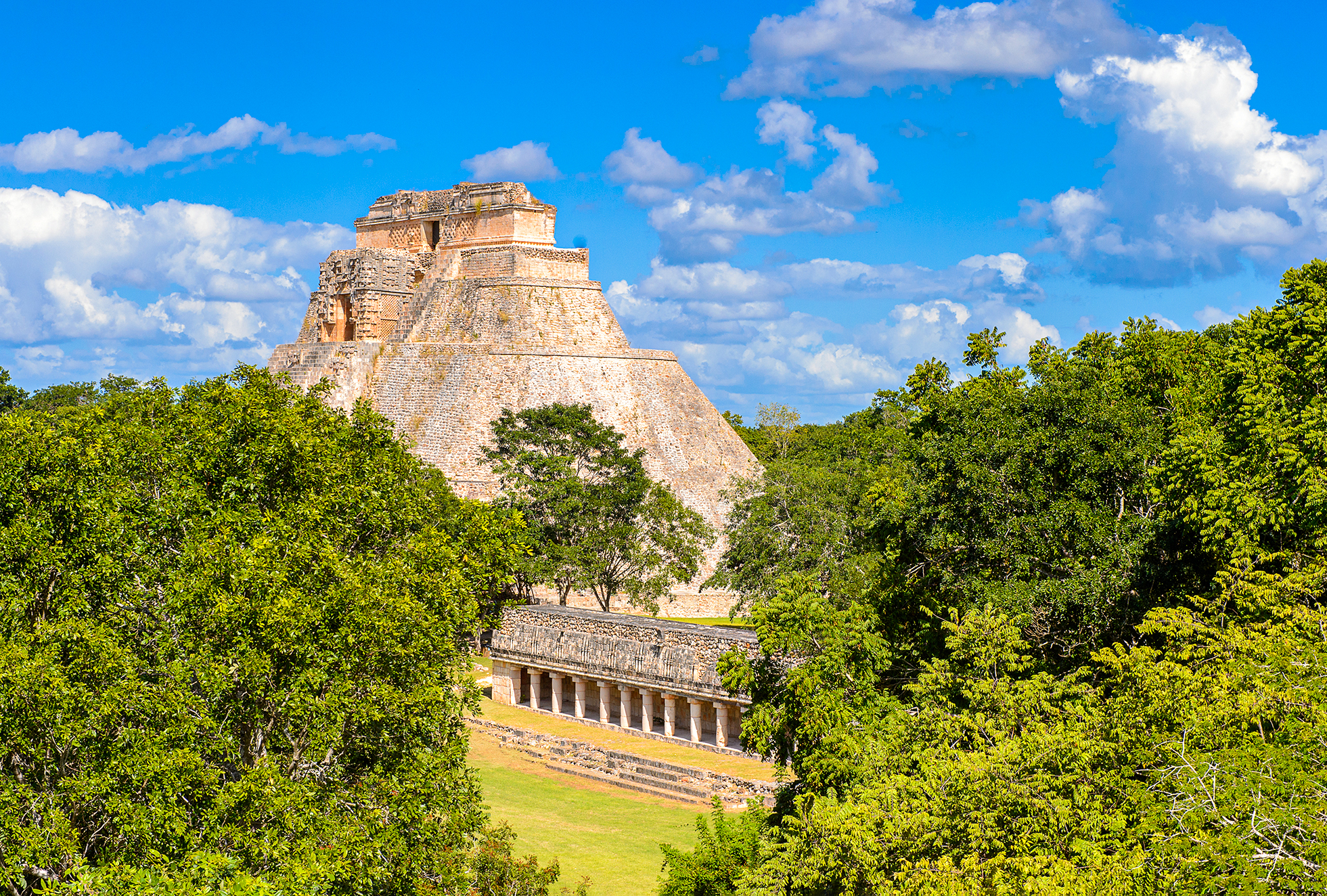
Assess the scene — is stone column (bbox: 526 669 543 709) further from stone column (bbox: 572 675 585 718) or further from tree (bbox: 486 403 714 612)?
tree (bbox: 486 403 714 612)

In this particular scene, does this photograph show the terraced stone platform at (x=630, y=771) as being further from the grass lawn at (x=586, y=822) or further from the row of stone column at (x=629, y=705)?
the row of stone column at (x=629, y=705)

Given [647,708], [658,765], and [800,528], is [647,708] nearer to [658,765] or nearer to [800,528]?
[658,765]

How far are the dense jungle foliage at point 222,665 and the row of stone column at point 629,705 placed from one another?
36.2ft

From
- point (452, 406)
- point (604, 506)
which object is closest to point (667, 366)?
point (452, 406)

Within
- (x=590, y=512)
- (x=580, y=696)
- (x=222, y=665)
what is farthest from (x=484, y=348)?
(x=222, y=665)

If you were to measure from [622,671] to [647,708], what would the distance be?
0.91 meters

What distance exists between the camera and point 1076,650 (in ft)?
57.3

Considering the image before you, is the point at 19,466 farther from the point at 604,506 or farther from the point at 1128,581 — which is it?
the point at 604,506

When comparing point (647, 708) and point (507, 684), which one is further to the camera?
point (507, 684)

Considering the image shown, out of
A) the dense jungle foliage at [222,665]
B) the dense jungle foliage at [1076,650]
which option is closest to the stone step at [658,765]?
the dense jungle foliage at [1076,650]

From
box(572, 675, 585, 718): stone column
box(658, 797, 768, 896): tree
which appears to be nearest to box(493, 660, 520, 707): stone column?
box(572, 675, 585, 718): stone column

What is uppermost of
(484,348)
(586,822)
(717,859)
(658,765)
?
(484,348)

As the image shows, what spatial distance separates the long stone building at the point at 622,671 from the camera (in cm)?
2395

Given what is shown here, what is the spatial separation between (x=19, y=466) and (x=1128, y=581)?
42.1 ft
